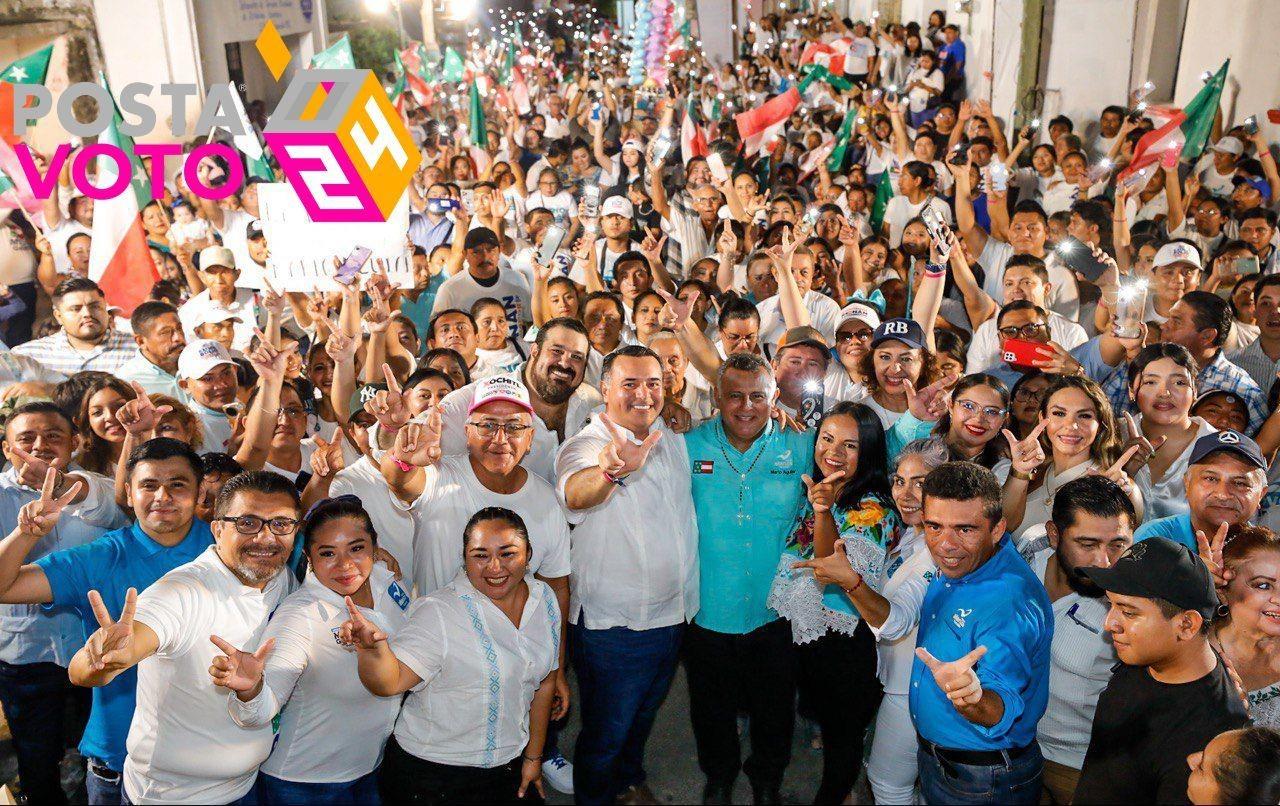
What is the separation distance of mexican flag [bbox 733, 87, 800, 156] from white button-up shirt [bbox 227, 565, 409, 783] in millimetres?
7331

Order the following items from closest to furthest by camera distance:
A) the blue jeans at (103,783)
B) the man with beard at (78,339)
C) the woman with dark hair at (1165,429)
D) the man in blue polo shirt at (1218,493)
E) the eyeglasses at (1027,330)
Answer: the blue jeans at (103,783), the man in blue polo shirt at (1218,493), the woman with dark hair at (1165,429), the eyeglasses at (1027,330), the man with beard at (78,339)

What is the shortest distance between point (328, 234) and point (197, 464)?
319cm

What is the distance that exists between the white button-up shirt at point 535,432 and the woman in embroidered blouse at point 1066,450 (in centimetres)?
174

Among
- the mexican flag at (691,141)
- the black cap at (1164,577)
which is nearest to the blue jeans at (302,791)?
the black cap at (1164,577)

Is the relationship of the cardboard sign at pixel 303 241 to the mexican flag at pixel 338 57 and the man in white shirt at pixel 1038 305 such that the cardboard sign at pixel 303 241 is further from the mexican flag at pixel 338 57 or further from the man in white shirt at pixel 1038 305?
the man in white shirt at pixel 1038 305

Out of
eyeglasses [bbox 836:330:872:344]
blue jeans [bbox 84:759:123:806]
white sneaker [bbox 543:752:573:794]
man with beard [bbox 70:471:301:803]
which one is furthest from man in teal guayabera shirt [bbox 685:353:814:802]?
blue jeans [bbox 84:759:123:806]

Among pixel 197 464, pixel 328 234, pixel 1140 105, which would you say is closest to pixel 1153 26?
pixel 1140 105

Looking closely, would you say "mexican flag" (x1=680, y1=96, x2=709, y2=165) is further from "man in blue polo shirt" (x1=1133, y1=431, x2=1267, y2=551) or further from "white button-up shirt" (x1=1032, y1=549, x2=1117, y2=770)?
"white button-up shirt" (x1=1032, y1=549, x2=1117, y2=770)

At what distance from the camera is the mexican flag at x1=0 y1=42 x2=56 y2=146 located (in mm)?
7219

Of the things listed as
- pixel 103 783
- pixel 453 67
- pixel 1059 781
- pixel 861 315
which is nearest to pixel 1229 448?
pixel 1059 781

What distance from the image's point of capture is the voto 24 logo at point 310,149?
6.29 m

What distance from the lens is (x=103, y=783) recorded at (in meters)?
3.06

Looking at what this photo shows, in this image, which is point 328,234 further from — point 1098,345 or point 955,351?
point 1098,345

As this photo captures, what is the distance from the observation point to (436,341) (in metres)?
5.09
